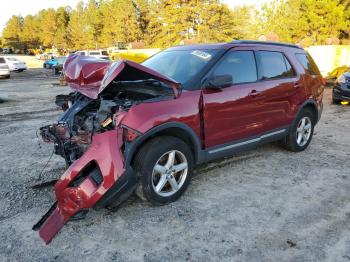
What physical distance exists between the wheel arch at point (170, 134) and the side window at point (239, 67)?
868mm

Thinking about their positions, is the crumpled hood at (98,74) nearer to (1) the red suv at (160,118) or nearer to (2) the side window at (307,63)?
(1) the red suv at (160,118)

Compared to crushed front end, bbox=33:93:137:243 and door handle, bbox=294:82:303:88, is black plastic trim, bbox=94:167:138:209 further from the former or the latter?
door handle, bbox=294:82:303:88

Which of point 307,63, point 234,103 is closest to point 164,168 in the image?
point 234,103

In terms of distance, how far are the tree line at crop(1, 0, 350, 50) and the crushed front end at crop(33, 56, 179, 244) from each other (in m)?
26.9

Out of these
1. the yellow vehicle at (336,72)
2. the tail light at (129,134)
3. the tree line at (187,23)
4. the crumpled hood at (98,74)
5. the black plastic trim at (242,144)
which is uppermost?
the tree line at (187,23)

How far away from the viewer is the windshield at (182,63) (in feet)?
14.0

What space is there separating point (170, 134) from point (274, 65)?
88.2 inches

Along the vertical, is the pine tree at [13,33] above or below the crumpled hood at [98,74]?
above

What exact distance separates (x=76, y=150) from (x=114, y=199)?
2.80ft

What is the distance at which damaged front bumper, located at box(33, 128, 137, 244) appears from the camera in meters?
3.29

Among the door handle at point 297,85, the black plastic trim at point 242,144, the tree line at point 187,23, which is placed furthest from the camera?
the tree line at point 187,23

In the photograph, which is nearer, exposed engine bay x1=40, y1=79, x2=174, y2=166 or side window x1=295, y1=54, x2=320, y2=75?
exposed engine bay x1=40, y1=79, x2=174, y2=166

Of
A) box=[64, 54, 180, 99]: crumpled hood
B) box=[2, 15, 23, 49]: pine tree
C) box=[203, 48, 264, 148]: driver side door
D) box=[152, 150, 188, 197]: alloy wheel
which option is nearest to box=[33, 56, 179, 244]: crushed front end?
box=[64, 54, 180, 99]: crumpled hood

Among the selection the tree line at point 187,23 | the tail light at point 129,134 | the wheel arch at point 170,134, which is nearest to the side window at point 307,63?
the wheel arch at point 170,134
